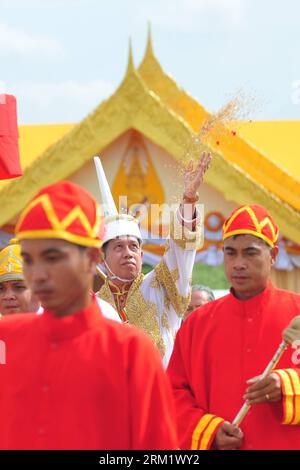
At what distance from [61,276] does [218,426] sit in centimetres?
119

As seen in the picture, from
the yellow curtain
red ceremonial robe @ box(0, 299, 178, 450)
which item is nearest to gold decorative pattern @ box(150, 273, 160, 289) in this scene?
red ceremonial robe @ box(0, 299, 178, 450)

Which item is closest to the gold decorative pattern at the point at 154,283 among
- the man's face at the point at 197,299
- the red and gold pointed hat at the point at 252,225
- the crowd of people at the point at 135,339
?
the crowd of people at the point at 135,339

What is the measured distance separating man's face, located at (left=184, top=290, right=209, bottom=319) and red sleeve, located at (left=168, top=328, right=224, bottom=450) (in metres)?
2.00

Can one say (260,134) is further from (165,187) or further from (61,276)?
(61,276)

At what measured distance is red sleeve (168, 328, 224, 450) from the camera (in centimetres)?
344

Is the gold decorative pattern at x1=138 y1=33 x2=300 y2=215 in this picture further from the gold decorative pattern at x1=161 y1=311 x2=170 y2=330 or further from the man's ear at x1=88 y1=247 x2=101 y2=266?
the man's ear at x1=88 y1=247 x2=101 y2=266

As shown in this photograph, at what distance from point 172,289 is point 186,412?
1.06 meters

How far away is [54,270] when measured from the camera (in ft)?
8.13

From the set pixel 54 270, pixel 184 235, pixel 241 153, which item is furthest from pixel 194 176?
pixel 241 153

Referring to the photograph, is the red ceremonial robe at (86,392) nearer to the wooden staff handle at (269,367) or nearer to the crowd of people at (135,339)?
the crowd of people at (135,339)

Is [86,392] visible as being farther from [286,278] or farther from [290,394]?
[286,278]
